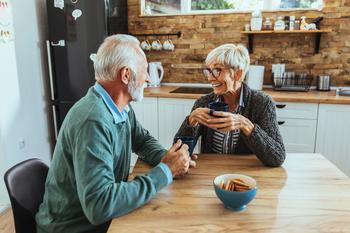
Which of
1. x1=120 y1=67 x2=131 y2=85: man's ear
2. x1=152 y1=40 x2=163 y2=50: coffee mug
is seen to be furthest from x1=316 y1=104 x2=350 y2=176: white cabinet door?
x1=120 y1=67 x2=131 y2=85: man's ear

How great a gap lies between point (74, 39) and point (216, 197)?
2448 mm

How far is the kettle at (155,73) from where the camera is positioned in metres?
3.34

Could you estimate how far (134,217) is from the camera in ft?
3.09

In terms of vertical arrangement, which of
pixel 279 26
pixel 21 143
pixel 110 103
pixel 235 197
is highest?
pixel 279 26

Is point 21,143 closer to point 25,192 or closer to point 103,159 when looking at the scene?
point 25,192

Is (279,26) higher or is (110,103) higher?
(279,26)

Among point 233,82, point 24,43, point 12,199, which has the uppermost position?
point 24,43

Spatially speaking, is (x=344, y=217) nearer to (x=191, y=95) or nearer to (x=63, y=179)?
(x=63, y=179)

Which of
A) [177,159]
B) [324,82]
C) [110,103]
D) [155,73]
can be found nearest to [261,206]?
[177,159]

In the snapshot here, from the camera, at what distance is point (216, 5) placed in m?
3.35

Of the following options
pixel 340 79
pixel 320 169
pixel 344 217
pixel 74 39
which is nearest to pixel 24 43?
pixel 74 39

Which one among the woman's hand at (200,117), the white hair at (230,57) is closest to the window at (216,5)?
the white hair at (230,57)

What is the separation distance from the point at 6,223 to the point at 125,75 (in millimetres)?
1883

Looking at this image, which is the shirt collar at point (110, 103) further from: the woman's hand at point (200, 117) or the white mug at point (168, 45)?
the white mug at point (168, 45)
